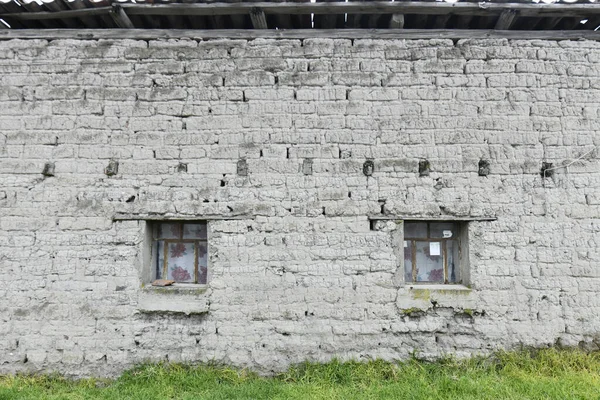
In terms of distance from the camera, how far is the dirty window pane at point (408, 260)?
14.5 feet

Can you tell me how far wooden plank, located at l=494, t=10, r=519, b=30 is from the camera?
13.9ft

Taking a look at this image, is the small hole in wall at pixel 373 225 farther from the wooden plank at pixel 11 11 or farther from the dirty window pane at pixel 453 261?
the wooden plank at pixel 11 11

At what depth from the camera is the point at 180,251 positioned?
4.50 meters

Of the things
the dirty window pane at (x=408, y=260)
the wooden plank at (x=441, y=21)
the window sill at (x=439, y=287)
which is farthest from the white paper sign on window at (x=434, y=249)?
the wooden plank at (x=441, y=21)

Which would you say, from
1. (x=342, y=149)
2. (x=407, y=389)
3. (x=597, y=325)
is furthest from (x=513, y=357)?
(x=342, y=149)

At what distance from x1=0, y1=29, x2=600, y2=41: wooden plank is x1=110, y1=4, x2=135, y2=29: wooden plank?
0.05 metres

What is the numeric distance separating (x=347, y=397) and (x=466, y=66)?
11.7 feet

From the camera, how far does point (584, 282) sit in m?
4.23

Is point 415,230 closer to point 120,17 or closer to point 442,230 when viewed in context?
point 442,230

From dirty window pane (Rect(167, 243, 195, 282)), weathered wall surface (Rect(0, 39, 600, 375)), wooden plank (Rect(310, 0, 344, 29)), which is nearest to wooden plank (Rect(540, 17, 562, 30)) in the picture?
weathered wall surface (Rect(0, 39, 600, 375))

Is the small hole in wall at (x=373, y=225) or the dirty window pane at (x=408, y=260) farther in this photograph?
the dirty window pane at (x=408, y=260)

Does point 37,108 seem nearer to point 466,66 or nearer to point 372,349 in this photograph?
point 372,349

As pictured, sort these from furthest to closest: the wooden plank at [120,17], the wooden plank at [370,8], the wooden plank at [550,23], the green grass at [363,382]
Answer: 1. the wooden plank at [550,23]
2. the wooden plank at [120,17]
3. the wooden plank at [370,8]
4. the green grass at [363,382]

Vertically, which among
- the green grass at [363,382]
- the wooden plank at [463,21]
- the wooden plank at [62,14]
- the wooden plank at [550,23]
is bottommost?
the green grass at [363,382]
